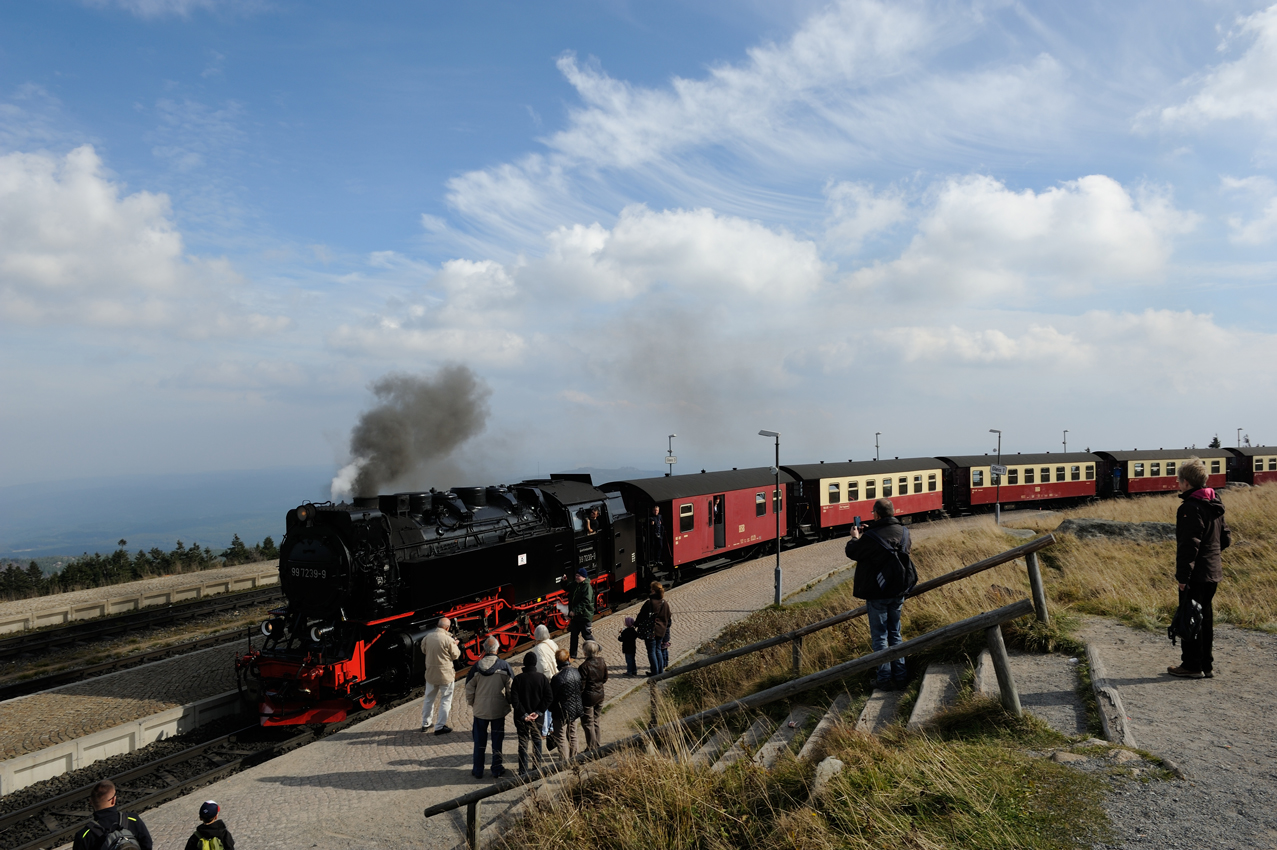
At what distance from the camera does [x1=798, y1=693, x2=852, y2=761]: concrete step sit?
5309 millimetres

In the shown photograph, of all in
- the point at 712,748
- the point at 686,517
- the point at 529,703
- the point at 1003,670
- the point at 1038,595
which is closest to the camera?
the point at 1003,670

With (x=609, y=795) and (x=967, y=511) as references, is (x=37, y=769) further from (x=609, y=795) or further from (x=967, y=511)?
(x=967, y=511)

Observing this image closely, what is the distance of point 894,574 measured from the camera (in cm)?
630

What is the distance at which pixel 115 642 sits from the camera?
1600 centimetres

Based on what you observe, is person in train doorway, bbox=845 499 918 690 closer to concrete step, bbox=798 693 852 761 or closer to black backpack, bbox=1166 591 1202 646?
concrete step, bbox=798 693 852 761

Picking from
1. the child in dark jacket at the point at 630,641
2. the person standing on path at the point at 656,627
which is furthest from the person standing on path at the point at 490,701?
the child in dark jacket at the point at 630,641

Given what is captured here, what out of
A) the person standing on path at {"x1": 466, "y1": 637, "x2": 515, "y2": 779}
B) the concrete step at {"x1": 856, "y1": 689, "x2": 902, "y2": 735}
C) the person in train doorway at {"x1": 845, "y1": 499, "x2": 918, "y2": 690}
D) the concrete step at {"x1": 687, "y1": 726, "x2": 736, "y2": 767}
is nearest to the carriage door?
the person standing on path at {"x1": 466, "y1": 637, "x2": 515, "y2": 779}

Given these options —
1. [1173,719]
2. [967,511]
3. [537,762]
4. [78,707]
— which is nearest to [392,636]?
[537,762]

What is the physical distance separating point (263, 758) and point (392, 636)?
7.63ft

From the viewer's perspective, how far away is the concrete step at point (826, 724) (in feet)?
17.4

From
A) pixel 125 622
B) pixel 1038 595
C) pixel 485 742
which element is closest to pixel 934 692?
pixel 1038 595

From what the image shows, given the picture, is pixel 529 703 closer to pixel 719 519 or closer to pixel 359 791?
pixel 359 791

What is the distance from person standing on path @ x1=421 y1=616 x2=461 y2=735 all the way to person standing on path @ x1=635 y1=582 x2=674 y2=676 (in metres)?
3.04

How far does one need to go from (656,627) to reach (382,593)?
4433 mm
